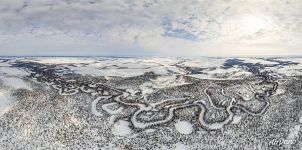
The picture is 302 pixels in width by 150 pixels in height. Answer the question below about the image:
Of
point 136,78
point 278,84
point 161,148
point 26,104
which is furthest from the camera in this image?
point 136,78

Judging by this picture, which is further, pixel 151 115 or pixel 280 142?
pixel 151 115

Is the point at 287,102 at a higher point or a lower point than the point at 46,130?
higher

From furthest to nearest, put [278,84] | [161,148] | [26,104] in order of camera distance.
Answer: [278,84], [26,104], [161,148]

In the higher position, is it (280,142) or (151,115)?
(151,115)

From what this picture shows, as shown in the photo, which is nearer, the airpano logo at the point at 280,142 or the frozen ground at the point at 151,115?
the airpano logo at the point at 280,142

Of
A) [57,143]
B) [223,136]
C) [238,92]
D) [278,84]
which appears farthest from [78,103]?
[278,84]

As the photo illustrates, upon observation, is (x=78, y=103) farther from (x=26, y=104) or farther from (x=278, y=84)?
(x=278, y=84)

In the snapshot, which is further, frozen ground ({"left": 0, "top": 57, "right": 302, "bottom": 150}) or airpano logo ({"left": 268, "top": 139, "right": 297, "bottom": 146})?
frozen ground ({"left": 0, "top": 57, "right": 302, "bottom": 150})

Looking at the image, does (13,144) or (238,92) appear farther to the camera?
(238,92)
